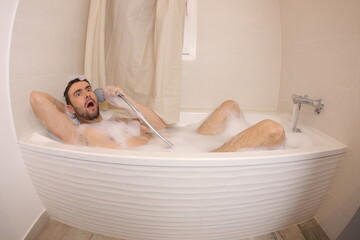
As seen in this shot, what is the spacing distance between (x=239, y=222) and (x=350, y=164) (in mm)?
616

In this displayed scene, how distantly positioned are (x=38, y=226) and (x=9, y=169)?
356 mm

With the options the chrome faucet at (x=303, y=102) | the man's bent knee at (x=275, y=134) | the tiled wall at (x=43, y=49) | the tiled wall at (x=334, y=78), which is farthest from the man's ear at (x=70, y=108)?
the tiled wall at (x=334, y=78)

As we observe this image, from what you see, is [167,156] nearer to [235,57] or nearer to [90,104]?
[90,104]

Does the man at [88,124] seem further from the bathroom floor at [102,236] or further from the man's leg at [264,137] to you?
the bathroom floor at [102,236]

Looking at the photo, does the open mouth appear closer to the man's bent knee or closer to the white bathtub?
the white bathtub

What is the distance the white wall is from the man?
0.47 feet

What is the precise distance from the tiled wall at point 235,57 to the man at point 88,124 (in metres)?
0.54

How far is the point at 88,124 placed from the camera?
43.7 inches

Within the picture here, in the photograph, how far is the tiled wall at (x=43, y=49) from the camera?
84 centimetres

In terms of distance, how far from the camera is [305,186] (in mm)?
911

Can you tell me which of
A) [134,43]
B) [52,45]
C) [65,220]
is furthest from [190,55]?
[65,220]

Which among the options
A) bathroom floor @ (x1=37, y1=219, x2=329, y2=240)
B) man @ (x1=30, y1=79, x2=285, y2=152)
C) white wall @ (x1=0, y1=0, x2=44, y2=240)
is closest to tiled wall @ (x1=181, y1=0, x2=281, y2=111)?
man @ (x1=30, y1=79, x2=285, y2=152)

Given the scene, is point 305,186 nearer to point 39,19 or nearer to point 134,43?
point 134,43

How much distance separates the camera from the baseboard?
912 mm
